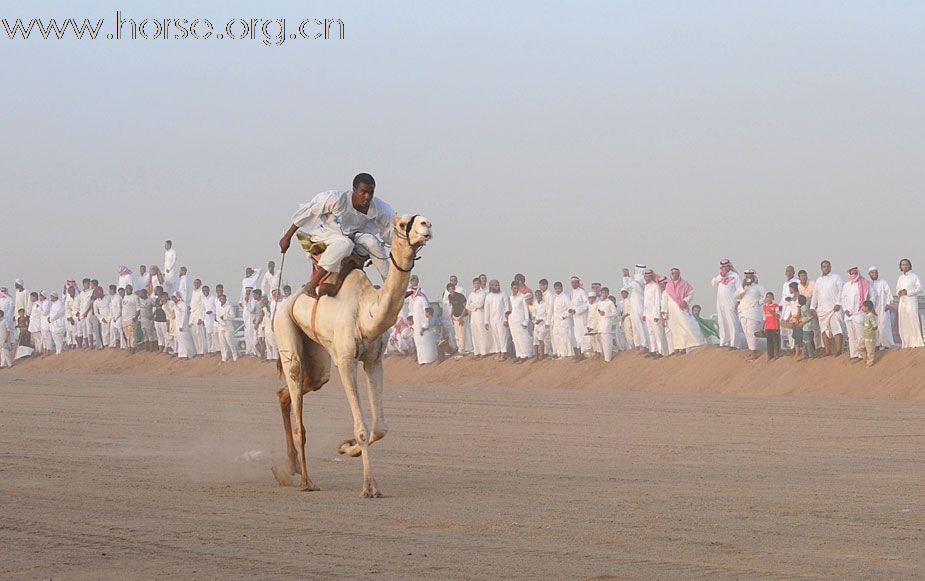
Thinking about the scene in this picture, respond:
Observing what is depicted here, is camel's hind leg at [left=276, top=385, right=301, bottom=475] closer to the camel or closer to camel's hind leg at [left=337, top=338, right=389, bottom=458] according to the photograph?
the camel

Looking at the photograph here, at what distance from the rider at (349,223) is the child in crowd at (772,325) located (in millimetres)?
20003

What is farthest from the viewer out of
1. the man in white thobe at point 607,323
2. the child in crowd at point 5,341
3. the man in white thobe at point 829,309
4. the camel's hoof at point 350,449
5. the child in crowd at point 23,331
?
the child in crowd at point 23,331

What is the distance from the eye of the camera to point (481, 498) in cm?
1217

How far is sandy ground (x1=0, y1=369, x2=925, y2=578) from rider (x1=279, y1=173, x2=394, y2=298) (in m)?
1.89

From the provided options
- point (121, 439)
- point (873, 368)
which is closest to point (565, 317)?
point (873, 368)

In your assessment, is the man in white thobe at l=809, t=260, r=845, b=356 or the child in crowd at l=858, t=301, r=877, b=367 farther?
the man in white thobe at l=809, t=260, r=845, b=356

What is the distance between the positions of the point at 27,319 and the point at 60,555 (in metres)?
49.8

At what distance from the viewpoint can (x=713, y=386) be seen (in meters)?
32.7

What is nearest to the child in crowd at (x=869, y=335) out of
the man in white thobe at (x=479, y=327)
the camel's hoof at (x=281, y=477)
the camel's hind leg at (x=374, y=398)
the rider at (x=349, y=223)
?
the man in white thobe at (x=479, y=327)

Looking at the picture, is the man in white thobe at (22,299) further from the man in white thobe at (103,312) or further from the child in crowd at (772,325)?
the child in crowd at (772,325)

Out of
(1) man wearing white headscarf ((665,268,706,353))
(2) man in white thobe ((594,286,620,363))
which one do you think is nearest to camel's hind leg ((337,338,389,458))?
(1) man wearing white headscarf ((665,268,706,353))

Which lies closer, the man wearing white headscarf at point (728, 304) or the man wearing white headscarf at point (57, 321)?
the man wearing white headscarf at point (728, 304)

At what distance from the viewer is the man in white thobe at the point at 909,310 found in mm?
32188

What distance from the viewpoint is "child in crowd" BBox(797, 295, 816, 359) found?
32.5m
